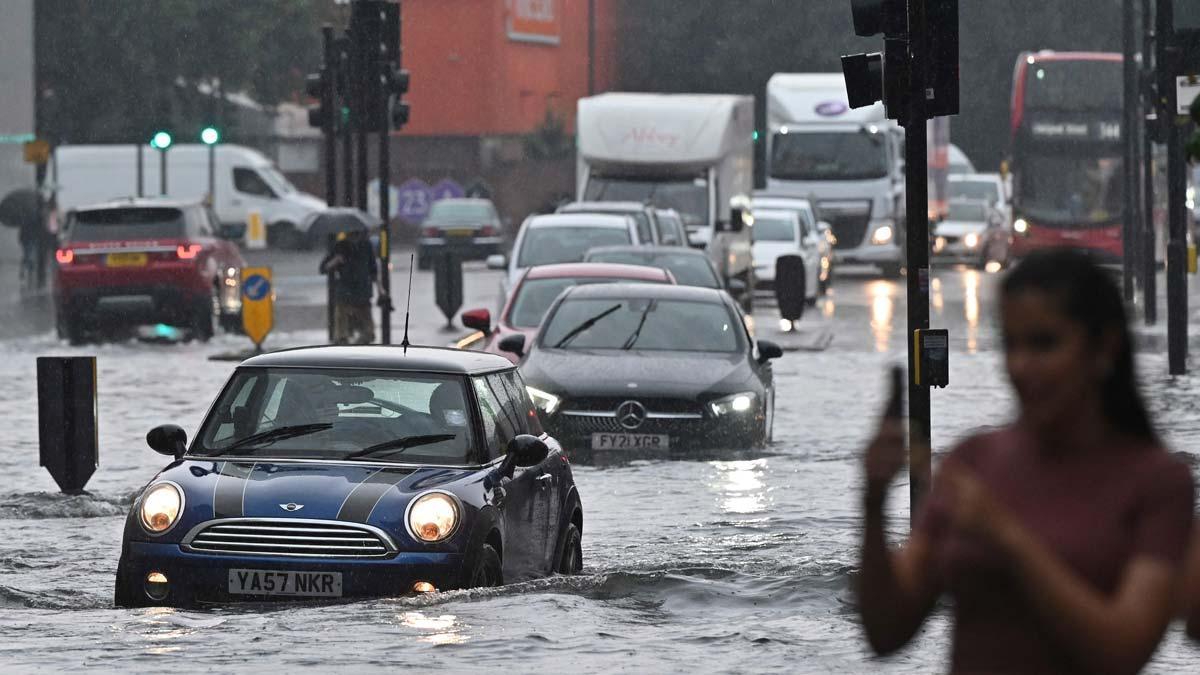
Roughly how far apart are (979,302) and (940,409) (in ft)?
62.0

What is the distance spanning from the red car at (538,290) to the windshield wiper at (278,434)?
8688 millimetres

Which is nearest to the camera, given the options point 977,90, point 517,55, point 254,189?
point 254,189

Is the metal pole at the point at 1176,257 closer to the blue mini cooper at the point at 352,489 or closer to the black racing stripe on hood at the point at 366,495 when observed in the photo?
the blue mini cooper at the point at 352,489

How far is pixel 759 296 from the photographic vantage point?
43.3m

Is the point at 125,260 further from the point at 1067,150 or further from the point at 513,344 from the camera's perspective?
the point at 1067,150

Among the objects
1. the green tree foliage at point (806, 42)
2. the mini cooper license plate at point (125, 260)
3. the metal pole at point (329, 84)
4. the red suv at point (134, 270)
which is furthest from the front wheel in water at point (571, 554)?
the green tree foliage at point (806, 42)

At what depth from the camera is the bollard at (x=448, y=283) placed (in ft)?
110

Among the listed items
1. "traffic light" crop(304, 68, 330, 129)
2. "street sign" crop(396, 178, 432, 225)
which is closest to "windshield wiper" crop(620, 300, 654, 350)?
"traffic light" crop(304, 68, 330, 129)

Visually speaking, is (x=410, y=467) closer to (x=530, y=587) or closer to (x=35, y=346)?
(x=530, y=587)

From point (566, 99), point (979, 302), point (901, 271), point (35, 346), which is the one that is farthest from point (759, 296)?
point (566, 99)

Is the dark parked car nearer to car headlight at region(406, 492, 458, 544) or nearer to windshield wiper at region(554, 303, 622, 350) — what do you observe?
windshield wiper at region(554, 303, 622, 350)

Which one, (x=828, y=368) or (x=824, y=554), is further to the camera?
(x=828, y=368)

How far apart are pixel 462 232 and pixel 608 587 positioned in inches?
1787

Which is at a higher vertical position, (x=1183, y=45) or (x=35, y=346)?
(x=1183, y=45)
